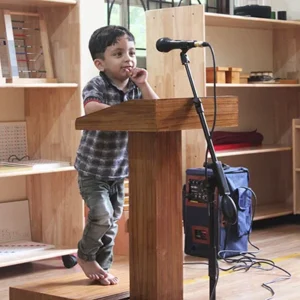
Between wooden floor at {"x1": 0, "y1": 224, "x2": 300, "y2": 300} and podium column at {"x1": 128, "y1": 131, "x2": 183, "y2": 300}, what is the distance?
0.71 metres

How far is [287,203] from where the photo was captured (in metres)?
5.70

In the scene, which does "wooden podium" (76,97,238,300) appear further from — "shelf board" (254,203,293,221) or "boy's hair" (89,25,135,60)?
"shelf board" (254,203,293,221)

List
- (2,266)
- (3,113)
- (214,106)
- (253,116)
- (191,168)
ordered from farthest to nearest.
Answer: (253,116) → (191,168) → (3,113) → (2,266) → (214,106)

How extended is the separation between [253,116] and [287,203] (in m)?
0.74

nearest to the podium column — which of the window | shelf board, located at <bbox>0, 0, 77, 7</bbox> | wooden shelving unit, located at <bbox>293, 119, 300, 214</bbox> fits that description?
shelf board, located at <bbox>0, 0, 77, 7</bbox>

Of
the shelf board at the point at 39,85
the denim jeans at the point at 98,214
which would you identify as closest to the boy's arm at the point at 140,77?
the denim jeans at the point at 98,214

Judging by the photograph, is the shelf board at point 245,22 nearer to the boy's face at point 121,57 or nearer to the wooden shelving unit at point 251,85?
the wooden shelving unit at point 251,85

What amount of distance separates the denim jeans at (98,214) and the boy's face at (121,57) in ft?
→ 1.49

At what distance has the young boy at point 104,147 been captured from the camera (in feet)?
9.86

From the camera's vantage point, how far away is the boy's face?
3.00 meters

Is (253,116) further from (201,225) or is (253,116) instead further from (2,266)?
(2,266)

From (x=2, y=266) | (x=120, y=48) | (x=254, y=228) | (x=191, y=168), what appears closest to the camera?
(x=120, y=48)

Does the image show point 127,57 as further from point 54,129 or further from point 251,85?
point 251,85

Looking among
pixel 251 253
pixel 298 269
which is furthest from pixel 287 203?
pixel 298 269
